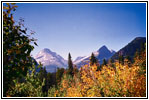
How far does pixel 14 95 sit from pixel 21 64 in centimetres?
195

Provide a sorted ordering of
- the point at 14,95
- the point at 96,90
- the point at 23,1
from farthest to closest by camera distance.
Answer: the point at 96,90, the point at 23,1, the point at 14,95

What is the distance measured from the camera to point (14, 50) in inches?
97.1

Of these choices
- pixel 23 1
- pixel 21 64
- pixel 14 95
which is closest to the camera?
pixel 21 64

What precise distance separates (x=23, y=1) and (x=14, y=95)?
3.28 meters

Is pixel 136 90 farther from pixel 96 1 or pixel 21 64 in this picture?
pixel 21 64

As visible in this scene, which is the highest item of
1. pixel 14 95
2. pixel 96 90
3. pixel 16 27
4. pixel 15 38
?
pixel 16 27

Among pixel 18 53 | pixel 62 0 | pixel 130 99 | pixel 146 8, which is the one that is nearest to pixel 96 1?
pixel 62 0

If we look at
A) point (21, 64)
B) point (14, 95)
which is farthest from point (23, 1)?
point (14, 95)

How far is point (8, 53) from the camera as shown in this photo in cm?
251

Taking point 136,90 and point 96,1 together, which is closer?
point 96,1

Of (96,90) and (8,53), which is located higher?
(8,53)

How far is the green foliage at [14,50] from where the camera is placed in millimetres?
2439

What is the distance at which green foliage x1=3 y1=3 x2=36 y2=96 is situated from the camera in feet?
8.00

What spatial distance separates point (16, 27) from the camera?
2516 mm
